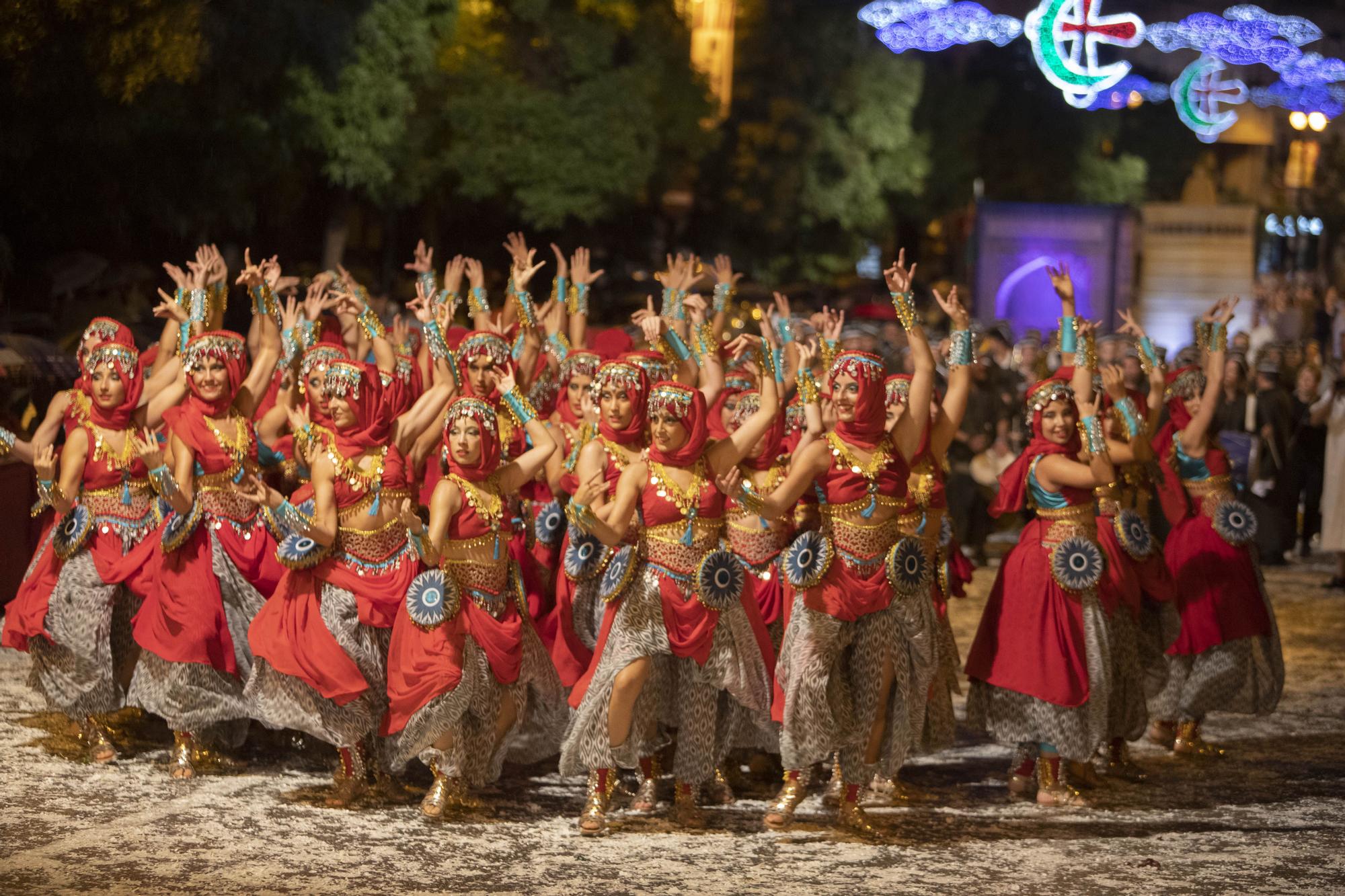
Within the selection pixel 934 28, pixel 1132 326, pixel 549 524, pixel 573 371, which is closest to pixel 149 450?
pixel 549 524

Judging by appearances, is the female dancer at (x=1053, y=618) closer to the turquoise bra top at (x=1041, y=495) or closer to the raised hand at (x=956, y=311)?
the turquoise bra top at (x=1041, y=495)

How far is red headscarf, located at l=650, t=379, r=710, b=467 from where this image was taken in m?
6.59

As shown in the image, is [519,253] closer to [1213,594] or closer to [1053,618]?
[1053,618]

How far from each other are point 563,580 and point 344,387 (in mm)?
1365

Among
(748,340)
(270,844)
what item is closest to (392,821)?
(270,844)

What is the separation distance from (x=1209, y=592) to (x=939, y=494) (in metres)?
1.70

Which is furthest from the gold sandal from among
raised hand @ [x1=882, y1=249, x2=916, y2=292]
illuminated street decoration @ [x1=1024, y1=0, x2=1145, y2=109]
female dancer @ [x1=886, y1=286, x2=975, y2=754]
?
illuminated street decoration @ [x1=1024, y1=0, x2=1145, y2=109]

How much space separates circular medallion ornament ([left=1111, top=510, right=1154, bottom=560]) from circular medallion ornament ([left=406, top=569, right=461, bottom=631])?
9.95ft

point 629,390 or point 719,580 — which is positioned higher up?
point 629,390

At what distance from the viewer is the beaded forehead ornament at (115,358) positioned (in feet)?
24.6

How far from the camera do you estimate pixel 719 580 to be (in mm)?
6609

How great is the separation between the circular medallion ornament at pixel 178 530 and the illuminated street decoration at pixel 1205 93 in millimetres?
34870

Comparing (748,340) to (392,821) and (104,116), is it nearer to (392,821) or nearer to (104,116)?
(392,821)

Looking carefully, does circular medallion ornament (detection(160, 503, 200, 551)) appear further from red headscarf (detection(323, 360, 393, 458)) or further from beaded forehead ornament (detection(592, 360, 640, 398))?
beaded forehead ornament (detection(592, 360, 640, 398))
